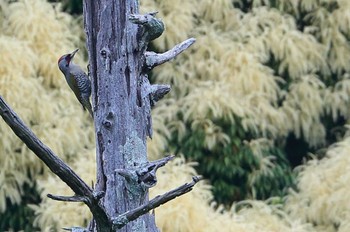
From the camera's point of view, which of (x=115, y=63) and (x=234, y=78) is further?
(x=234, y=78)

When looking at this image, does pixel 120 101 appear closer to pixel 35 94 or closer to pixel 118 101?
pixel 118 101

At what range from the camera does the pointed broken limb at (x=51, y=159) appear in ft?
5.43

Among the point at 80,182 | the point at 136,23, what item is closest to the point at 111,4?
the point at 136,23

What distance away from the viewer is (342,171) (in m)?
4.03

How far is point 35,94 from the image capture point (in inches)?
159

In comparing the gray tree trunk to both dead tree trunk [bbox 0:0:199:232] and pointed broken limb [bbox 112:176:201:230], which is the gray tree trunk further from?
pointed broken limb [bbox 112:176:201:230]

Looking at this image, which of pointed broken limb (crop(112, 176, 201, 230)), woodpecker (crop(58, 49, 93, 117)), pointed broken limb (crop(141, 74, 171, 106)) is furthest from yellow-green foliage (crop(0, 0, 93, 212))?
pointed broken limb (crop(112, 176, 201, 230))

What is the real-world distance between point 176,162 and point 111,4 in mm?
2107

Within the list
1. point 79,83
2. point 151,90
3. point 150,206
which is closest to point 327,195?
point 79,83

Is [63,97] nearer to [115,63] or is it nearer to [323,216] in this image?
[323,216]

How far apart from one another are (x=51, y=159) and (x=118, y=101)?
367mm

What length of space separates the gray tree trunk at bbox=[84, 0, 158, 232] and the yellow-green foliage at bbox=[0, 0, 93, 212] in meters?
1.94

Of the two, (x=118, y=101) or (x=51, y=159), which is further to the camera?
(x=118, y=101)

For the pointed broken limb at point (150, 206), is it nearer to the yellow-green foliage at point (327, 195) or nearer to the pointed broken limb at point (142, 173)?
the pointed broken limb at point (142, 173)
